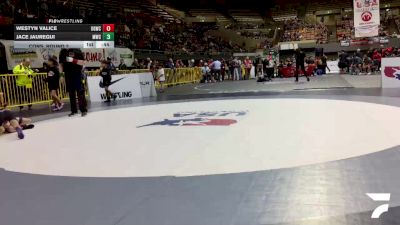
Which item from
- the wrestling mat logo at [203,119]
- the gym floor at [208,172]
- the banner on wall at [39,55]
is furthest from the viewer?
the banner on wall at [39,55]

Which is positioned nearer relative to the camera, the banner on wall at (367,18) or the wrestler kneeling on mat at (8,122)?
the wrestler kneeling on mat at (8,122)

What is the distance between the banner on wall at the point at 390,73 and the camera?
554 inches

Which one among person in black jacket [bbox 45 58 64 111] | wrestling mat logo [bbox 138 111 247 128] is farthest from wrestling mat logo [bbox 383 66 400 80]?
person in black jacket [bbox 45 58 64 111]

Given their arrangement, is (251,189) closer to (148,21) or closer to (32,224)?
(32,224)

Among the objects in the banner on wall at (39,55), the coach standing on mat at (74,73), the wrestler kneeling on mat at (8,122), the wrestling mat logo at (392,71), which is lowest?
the wrestler kneeling on mat at (8,122)

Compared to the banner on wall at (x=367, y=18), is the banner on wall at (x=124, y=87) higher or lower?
lower

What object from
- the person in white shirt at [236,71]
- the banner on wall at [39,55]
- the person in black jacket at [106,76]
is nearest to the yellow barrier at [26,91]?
the person in black jacket at [106,76]

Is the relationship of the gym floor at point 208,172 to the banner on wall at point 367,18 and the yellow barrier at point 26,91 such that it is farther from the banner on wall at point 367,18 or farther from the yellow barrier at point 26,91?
the banner on wall at point 367,18

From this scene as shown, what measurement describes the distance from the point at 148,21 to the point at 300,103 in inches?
1269

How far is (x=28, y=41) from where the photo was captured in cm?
1442

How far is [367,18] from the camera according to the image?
48.7 ft
